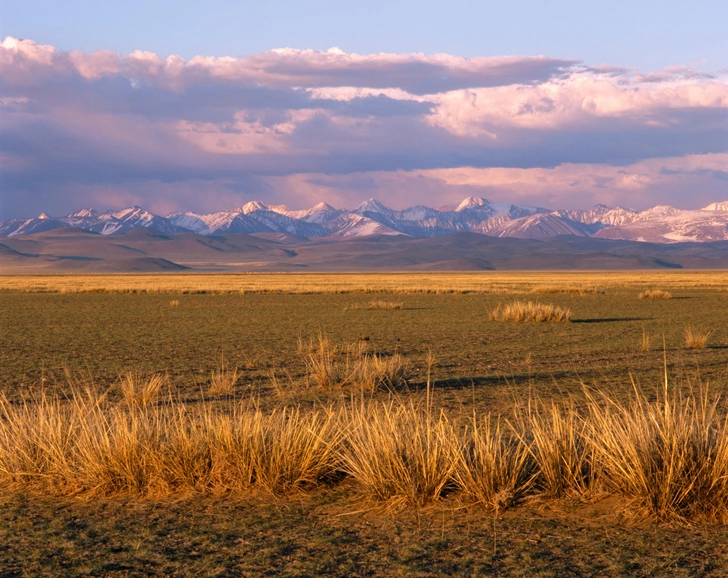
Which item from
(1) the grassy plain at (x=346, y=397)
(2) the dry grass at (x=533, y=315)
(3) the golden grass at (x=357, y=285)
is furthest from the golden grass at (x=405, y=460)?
(3) the golden grass at (x=357, y=285)

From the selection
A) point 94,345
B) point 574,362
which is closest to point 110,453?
point 574,362

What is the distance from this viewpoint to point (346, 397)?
11758 mm

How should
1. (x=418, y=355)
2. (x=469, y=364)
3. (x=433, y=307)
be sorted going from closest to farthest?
(x=469, y=364)
(x=418, y=355)
(x=433, y=307)

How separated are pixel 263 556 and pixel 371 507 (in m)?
1.17

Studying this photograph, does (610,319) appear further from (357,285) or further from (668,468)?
(357,285)

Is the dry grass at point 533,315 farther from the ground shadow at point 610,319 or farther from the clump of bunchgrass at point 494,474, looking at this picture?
the clump of bunchgrass at point 494,474

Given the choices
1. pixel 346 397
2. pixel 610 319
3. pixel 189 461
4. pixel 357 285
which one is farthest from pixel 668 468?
pixel 357 285

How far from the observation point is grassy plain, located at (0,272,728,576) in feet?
16.4

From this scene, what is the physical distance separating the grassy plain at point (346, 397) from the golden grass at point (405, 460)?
16 centimetres

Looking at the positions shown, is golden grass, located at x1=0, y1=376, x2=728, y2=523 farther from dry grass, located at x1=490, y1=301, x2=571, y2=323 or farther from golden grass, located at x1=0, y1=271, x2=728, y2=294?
golden grass, located at x1=0, y1=271, x2=728, y2=294

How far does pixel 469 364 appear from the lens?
51.4 ft

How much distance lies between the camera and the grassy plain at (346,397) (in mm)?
4992

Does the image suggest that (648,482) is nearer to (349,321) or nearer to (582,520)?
(582,520)

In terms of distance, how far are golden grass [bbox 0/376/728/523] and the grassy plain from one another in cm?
16
